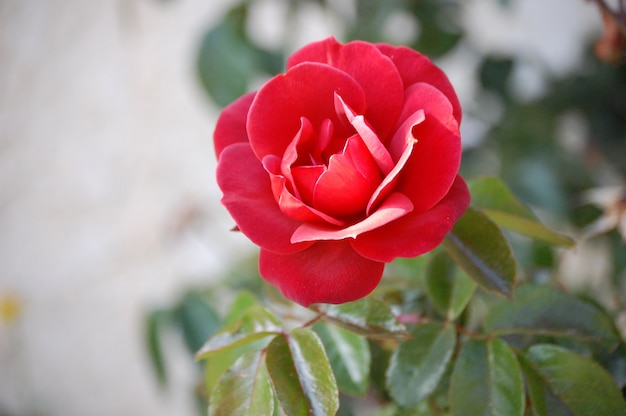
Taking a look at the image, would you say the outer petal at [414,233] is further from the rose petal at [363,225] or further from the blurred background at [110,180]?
the blurred background at [110,180]

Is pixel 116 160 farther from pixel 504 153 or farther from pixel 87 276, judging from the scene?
pixel 504 153

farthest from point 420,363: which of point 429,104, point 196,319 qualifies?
point 196,319

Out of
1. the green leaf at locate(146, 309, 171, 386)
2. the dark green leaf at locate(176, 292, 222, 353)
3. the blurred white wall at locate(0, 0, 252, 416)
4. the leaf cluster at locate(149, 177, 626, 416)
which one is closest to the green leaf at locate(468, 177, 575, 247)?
the leaf cluster at locate(149, 177, 626, 416)

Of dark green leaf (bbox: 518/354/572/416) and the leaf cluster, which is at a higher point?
the leaf cluster

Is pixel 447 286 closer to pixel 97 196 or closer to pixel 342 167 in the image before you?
pixel 342 167

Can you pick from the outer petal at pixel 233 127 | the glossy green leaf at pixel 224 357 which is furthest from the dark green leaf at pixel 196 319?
the outer petal at pixel 233 127

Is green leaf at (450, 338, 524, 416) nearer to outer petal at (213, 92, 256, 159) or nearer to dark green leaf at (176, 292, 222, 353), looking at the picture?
outer petal at (213, 92, 256, 159)
